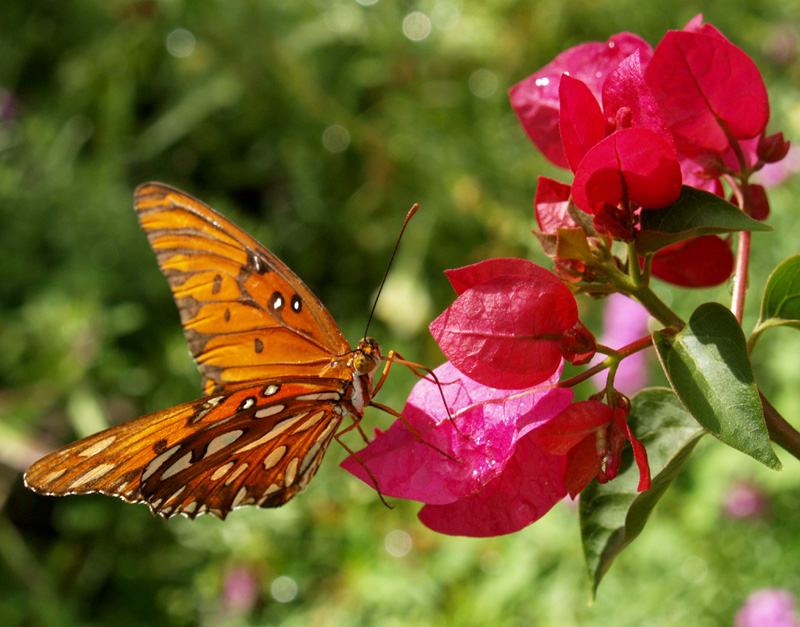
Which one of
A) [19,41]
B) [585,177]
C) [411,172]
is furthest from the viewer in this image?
[19,41]

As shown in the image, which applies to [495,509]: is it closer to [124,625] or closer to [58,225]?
[124,625]

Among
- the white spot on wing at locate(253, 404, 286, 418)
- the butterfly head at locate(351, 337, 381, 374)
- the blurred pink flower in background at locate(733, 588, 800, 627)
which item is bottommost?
the blurred pink flower in background at locate(733, 588, 800, 627)

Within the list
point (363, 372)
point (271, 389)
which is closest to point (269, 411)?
point (271, 389)

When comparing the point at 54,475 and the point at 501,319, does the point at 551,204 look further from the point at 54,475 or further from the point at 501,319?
the point at 54,475

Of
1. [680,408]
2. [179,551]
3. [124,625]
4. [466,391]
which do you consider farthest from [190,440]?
[124,625]

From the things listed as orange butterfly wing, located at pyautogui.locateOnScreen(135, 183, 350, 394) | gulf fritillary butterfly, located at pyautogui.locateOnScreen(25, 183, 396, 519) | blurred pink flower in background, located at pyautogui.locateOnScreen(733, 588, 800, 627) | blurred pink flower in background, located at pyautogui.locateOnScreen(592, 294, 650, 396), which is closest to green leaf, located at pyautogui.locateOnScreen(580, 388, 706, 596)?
gulf fritillary butterfly, located at pyautogui.locateOnScreen(25, 183, 396, 519)

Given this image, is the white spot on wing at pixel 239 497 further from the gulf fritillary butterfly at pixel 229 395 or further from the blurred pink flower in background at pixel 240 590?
the blurred pink flower in background at pixel 240 590

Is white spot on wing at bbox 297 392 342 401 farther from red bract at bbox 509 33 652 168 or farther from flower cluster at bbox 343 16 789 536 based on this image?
red bract at bbox 509 33 652 168
